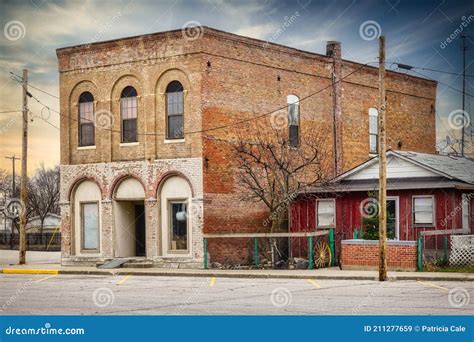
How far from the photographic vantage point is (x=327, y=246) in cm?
3081

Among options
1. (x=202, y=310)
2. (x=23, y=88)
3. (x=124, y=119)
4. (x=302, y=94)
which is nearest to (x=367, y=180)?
(x=302, y=94)

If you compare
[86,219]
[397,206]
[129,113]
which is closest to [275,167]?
[397,206]

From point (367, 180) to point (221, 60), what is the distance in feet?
24.6

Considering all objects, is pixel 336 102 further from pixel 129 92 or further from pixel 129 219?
pixel 129 219

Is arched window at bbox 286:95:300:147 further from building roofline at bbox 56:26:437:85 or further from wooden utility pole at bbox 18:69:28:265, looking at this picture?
wooden utility pole at bbox 18:69:28:265

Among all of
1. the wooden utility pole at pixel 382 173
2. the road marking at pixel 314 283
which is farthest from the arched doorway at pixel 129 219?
the wooden utility pole at pixel 382 173

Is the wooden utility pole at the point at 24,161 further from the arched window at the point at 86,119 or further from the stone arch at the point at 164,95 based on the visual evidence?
the stone arch at the point at 164,95

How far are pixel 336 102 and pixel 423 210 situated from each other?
31.3 feet

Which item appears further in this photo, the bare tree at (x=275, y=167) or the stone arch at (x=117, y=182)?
the stone arch at (x=117, y=182)

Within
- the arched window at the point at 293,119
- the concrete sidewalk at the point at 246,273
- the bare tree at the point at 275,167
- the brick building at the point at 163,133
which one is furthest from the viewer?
the arched window at the point at 293,119

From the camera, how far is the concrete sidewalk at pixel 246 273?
25234 millimetres

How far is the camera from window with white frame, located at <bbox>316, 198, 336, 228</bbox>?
110 ft

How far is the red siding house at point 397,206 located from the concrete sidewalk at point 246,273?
166 centimetres
